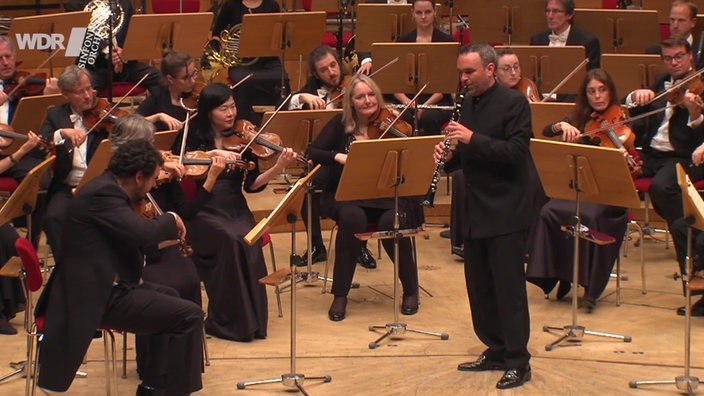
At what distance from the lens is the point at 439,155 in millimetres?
5258

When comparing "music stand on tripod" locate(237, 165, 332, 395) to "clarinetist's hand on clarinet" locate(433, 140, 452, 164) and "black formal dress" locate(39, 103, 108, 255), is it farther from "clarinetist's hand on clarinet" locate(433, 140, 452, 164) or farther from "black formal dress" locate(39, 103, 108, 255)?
"black formal dress" locate(39, 103, 108, 255)

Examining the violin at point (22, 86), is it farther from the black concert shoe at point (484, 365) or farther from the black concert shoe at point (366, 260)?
the black concert shoe at point (484, 365)

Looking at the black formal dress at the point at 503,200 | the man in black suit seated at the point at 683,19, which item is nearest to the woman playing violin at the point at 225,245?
the black formal dress at the point at 503,200

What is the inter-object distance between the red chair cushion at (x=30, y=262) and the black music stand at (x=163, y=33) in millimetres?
3220

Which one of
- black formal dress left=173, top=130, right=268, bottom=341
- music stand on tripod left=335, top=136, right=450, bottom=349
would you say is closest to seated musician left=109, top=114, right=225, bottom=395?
black formal dress left=173, top=130, right=268, bottom=341

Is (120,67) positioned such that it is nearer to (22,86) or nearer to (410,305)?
(22,86)

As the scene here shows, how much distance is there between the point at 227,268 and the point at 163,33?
240 centimetres

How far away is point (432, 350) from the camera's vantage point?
5789mm

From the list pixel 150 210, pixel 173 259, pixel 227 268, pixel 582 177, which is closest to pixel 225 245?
pixel 227 268

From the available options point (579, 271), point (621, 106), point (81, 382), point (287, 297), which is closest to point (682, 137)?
point (621, 106)

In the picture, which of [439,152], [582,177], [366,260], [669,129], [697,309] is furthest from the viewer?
A: [366,260]

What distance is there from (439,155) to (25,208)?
1.87 meters

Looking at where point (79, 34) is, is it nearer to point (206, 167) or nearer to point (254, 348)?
point (206, 167)

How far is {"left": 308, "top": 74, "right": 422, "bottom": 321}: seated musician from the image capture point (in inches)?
248
